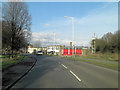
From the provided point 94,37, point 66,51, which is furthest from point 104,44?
point 66,51

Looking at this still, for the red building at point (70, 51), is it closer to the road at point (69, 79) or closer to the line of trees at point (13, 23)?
the line of trees at point (13, 23)

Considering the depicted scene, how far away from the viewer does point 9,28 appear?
2223 cm

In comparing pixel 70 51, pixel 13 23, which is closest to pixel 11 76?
pixel 13 23

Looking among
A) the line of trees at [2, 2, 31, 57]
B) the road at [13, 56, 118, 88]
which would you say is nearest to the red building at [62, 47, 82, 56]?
the line of trees at [2, 2, 31, 57]

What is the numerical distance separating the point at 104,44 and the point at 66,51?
717 inches

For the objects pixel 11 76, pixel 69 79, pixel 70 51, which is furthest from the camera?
pixel 70 51

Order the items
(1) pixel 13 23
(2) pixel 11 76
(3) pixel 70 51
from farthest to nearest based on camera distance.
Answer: (3) pixel 70 51, (1) pixel 13 23, (2) pixel 11 76

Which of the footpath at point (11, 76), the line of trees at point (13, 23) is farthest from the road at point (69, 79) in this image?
the line of trees at point (13, 23)

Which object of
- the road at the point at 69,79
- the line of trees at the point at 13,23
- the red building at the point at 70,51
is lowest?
the road at the point at 69,79

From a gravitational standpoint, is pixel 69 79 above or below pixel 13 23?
below

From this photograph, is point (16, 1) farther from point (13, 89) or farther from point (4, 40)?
point (13, 89)

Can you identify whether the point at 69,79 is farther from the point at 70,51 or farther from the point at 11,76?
the point at 70,51

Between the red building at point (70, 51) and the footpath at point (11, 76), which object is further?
the red building at point (70, 51)

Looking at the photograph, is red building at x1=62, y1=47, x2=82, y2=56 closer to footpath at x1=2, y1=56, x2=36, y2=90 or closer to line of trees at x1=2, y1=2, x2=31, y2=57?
line of trees at x1=2, y1=2, x2=31, y2=57
